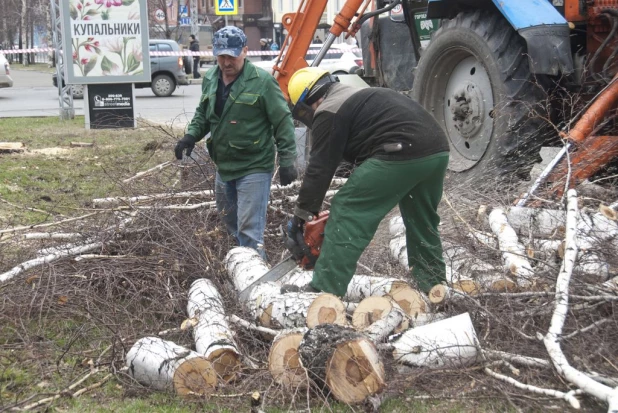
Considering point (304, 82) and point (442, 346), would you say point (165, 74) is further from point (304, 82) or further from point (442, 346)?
point (442, 346)

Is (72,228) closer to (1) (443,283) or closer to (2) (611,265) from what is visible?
(1) (443,283)

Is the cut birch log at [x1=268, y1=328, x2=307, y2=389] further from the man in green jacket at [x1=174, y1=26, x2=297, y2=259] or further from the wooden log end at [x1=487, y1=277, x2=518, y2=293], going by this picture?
the man in green jacket at [x1=174, y1=26, x2=297, y2=259]

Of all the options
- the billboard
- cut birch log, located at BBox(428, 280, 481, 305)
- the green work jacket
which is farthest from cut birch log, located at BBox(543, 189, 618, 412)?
the billboard

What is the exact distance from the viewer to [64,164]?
34.4ft

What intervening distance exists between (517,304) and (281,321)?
1.28 metres

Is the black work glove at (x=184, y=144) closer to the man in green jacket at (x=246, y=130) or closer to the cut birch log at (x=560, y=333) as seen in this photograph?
the man in green jacket at (x=246, y=130)

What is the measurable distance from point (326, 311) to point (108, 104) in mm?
10425

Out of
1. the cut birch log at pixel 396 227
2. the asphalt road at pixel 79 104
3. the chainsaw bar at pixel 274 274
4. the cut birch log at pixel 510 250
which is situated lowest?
the asphalt road at pixel 79 104

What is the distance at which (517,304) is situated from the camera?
4520 millimetres

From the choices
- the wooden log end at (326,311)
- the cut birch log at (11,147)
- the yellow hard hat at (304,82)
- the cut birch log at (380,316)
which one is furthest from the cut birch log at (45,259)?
the cut birch log at (11,147)

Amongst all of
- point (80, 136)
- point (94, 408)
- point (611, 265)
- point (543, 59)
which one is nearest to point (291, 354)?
point (94, 408)

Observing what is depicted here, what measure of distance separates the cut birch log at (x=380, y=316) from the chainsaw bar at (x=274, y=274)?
753mm

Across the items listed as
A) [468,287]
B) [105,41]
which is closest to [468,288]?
[468,287]

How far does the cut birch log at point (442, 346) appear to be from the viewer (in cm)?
410
